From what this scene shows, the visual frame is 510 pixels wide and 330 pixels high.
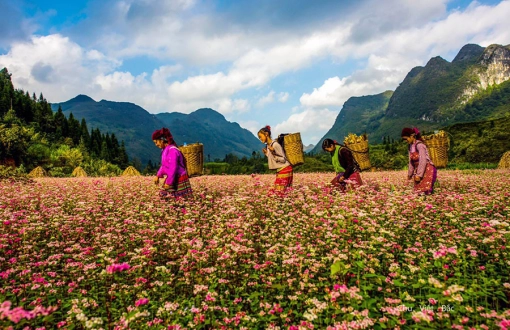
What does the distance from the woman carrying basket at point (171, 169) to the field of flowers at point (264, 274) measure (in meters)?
1.10

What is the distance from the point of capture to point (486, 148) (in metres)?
36.6

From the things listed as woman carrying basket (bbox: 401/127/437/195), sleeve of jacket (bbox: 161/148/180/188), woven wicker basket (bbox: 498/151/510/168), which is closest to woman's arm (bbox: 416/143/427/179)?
woman carrying basket (bbox: 401/127/437/195)

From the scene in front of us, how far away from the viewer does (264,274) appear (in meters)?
4.08

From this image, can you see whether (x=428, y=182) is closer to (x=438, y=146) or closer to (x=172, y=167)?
(x=438, y=146)

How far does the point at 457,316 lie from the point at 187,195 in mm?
6402

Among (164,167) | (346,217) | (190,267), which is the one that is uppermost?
(164,167)

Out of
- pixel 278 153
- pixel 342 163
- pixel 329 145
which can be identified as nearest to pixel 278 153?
pixel 278 153

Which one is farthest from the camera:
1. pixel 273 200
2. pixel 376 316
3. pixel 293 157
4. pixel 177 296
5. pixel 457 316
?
pixel 293 157

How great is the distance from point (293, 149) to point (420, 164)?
3.65m

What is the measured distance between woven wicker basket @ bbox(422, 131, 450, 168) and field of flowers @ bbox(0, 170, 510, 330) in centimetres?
603

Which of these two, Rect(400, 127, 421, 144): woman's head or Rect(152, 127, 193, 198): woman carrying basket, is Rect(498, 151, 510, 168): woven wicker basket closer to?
Rect(400, 127, 421, 144): woman's head

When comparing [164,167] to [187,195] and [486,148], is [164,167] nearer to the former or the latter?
[187,195]

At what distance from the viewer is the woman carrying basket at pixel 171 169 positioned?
7.95m

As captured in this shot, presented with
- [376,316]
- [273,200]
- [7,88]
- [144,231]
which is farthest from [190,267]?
[7,88]
